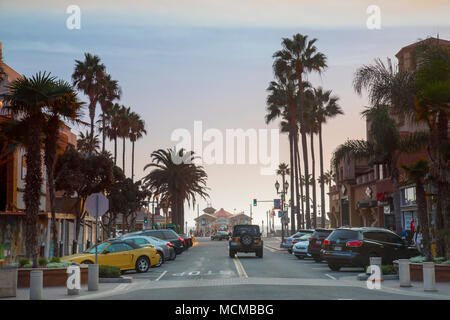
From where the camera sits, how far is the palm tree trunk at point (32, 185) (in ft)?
67.1

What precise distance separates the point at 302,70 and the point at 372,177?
41.0 ft

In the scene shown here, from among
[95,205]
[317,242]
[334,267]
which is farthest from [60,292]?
[317,242]

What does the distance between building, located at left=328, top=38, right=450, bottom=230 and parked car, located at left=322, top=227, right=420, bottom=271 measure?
1442 centimetres

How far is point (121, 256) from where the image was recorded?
24.0 metres

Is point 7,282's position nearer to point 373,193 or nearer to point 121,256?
point 121,256

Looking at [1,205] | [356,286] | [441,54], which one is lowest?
[356,286]

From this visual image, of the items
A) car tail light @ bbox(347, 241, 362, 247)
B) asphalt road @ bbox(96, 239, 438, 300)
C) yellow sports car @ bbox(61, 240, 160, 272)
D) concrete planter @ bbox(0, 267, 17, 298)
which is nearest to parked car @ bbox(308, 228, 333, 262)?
asphalt road @ bbox(96, 239, 438, 300)

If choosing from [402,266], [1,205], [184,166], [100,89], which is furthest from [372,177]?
[402,266]

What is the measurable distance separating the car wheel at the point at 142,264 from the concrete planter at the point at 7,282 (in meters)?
9.05

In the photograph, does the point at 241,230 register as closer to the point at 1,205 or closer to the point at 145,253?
the point at 145,253

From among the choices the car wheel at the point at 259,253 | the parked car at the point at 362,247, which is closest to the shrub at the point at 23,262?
the parked car at the point at 362,247

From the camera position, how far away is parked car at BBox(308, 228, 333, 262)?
29.8 m

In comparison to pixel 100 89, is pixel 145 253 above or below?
below
